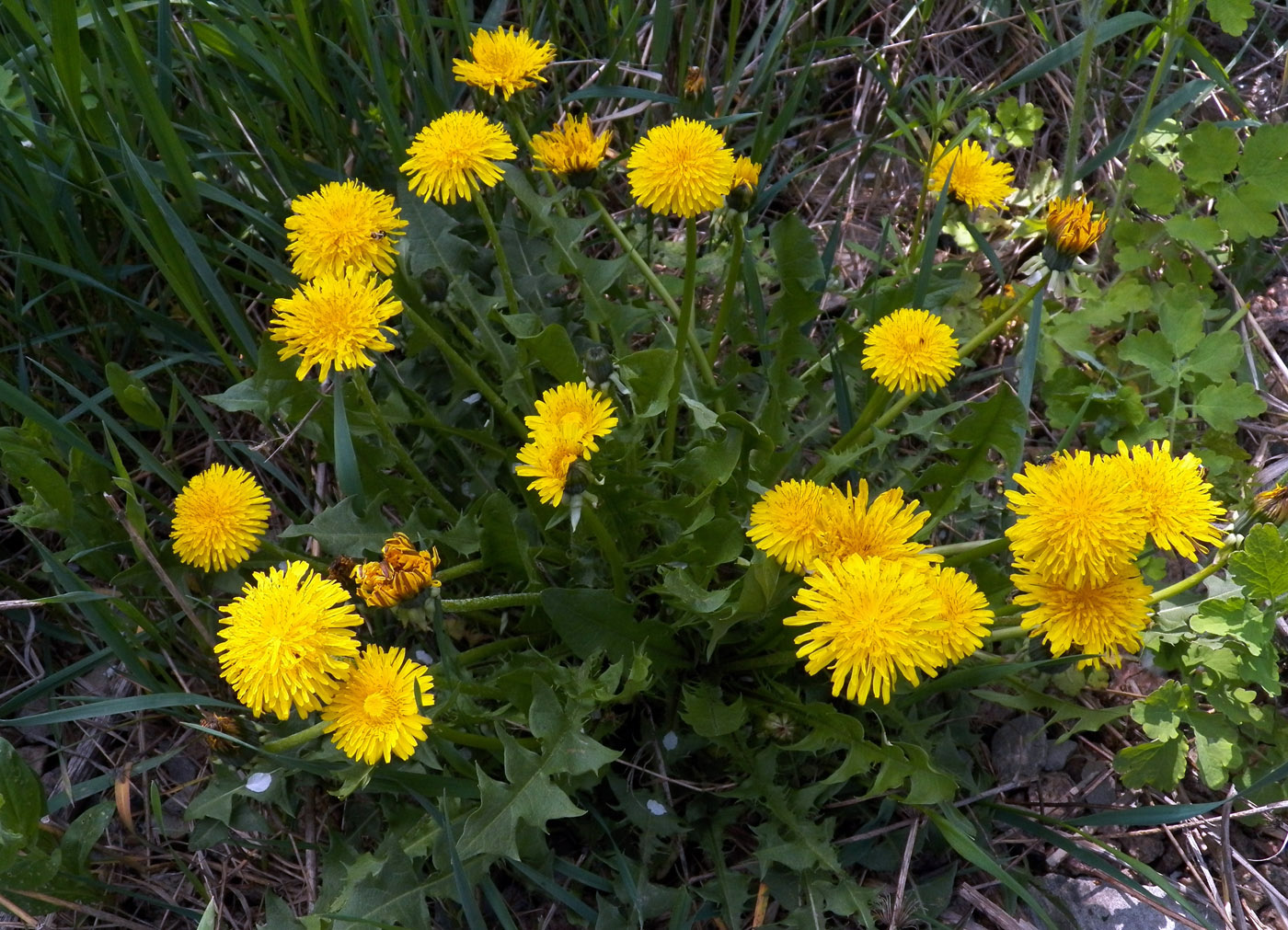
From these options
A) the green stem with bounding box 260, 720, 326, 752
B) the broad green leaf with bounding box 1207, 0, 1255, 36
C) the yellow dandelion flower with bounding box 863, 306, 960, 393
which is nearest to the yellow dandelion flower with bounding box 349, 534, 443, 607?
the green stem with bounding box 260, 720, 326, 752

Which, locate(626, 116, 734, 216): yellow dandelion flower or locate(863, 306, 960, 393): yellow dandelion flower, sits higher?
A: locate(626, 116, 734, 216): yellow dandelion flower

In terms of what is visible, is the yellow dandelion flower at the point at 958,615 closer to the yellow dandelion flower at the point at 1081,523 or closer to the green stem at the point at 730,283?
the yellow dandelion flower at the point at 1081,523

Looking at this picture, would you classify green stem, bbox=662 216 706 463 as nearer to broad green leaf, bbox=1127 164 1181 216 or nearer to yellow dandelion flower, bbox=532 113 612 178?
yellow dandelion flower, bbox=532 113 612 178

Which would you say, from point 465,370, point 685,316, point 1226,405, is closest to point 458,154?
point 465,370

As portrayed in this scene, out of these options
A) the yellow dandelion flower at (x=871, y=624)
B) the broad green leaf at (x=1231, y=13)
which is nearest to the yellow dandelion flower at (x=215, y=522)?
the yellow dandelion flower at (x=871, y=624)

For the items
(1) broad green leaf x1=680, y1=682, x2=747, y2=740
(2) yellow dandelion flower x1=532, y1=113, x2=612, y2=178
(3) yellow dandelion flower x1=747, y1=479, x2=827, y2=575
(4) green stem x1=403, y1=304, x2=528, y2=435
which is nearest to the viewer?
(3) yellow dandelion flower x1=747, y1=479, x2=827, y2=575

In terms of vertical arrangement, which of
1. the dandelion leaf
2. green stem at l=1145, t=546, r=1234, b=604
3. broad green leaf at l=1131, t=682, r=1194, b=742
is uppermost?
green stem at l=1145, t=546, r=1234, b=604
